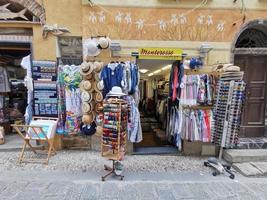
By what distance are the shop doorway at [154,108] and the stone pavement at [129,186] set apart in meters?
1.37

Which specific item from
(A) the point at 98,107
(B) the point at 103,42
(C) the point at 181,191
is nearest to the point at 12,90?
(A) the point at 98,107

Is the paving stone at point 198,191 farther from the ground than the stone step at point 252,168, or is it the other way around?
the stone step at point 252,168

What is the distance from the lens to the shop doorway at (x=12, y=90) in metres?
6.07

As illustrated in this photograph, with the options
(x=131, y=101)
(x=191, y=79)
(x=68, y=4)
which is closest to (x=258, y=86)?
(x=191, y=79)

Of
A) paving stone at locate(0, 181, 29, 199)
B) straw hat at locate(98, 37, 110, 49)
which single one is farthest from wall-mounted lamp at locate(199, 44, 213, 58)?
paving stone at locate(0, 181, 29, 199)

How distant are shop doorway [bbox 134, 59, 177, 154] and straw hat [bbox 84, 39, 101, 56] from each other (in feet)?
3.72

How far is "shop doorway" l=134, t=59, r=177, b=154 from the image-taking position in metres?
5.48

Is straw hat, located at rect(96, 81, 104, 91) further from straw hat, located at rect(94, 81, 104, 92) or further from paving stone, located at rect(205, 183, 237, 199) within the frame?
paving stone, located at rect(205, 183, 237, 199)

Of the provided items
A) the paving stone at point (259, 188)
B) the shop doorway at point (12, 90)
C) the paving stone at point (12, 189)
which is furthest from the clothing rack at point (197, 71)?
the shop doorway at point (12, 90)

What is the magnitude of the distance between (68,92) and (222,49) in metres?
3.59

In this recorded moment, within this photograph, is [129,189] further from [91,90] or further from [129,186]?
[91,90]

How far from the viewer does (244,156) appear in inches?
174

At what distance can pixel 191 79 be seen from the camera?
15.1 feet

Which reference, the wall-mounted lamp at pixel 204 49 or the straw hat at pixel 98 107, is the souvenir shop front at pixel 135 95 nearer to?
the straw hat at pixel 98 107
